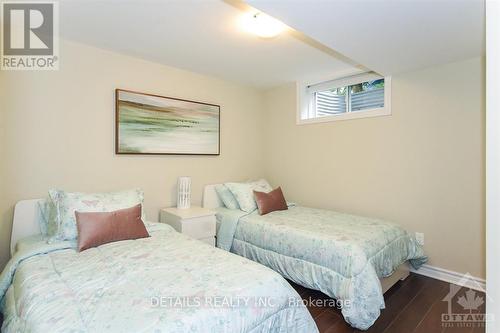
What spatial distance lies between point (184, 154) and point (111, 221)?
54.2 inches

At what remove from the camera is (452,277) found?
2.58 meters

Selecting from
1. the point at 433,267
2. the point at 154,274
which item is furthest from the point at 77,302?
the point at 433,267

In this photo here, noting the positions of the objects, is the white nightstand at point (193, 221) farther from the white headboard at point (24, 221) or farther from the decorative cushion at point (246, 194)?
the white headboard at point (24, 221)

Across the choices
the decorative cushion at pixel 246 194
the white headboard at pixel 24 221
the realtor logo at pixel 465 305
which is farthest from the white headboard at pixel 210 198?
the realtor logo at pixel 465 305

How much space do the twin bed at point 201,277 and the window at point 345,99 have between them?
4.21 feet

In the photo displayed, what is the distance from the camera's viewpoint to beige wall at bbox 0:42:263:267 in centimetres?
220

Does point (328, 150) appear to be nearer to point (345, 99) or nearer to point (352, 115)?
point (352, 115)

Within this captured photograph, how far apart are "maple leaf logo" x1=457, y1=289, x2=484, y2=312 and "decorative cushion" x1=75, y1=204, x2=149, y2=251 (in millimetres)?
2684

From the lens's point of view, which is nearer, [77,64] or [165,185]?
[77,64]

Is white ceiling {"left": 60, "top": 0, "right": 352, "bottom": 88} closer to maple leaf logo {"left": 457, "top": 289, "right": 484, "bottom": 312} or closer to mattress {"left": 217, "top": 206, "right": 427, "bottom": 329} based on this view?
mattress {"left": 217, "top": 206, "right": 427, "bottom": 329}

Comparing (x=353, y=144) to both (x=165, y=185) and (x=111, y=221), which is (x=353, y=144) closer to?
(x=165, y=185)

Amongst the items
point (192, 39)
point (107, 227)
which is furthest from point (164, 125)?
point (107, 227)

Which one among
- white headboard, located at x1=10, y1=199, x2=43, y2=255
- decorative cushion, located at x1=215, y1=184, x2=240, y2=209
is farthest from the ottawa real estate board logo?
decorative cushion, located at x1=215, y1=184, x2=240, y2=209

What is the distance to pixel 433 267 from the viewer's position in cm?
270
